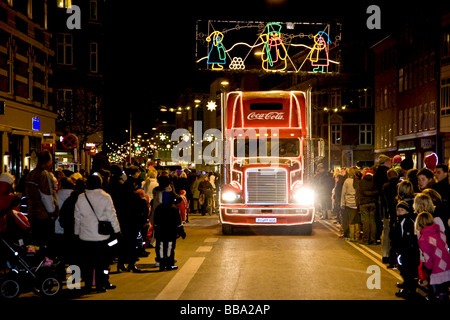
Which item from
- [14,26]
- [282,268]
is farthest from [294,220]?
[14,26]

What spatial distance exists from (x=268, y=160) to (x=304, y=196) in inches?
60.3

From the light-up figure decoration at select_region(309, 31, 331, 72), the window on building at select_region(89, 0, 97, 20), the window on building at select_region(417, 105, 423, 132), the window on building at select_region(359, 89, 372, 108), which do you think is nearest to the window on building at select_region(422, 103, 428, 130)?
the window on building at select_region(417, 105, 423, 132)

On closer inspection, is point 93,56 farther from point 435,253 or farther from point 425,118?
point 435,253

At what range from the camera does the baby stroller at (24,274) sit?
365 inches

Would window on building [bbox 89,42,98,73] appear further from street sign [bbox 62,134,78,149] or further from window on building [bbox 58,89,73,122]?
street sign [bbox 62,134,78,149]

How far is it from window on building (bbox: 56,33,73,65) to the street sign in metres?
27.2

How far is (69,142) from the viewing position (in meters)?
22.2

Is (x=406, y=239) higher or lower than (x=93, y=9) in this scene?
lower

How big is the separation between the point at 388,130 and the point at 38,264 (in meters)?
54.6

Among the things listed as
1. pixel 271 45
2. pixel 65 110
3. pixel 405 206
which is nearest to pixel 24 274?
pixel 405 206

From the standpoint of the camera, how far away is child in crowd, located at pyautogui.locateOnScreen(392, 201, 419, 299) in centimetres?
961

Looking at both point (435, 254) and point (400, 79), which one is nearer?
point (435, 254)

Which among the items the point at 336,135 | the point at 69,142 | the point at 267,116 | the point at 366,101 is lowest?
the point at 69,142

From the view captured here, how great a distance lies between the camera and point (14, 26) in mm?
29266
